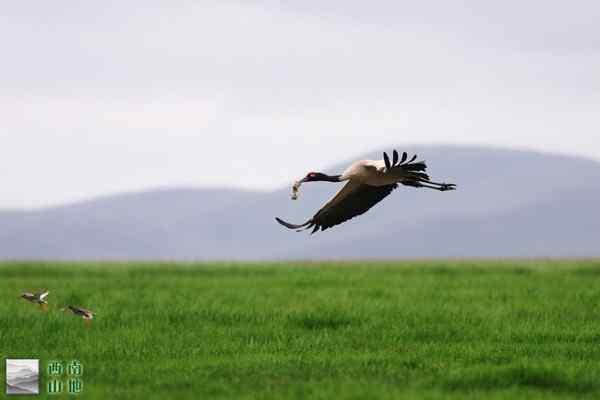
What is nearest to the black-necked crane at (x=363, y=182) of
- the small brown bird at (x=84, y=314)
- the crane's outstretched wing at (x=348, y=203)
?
the crane's outstretched wing at (x=348, y=203)

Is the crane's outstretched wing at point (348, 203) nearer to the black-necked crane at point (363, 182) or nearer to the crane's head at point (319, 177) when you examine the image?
the black-necked crane at point (363, 182)

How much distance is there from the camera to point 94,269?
1118 inches

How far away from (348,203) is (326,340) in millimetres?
3429

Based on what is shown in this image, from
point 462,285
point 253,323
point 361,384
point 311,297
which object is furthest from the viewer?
point 462,285

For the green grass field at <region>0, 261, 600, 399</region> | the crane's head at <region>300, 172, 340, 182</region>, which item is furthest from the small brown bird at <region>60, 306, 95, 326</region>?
the crane's head at <region>300, 172, 340, 182</region>

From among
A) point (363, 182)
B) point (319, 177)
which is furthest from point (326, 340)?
point (319, 177)

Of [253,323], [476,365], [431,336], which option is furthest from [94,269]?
[476,365]

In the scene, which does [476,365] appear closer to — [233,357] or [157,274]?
[233,357]

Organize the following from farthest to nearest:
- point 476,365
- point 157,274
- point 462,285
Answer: point 157,274 < point 462,285 < point 476,365

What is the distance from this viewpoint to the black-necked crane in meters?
7.19

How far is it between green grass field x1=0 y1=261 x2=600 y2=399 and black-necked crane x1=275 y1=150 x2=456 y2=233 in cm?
152

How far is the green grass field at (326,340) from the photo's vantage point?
8.99m

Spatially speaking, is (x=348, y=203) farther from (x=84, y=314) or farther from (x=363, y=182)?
(x=84, y=314)

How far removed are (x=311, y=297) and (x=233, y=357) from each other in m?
7.28
